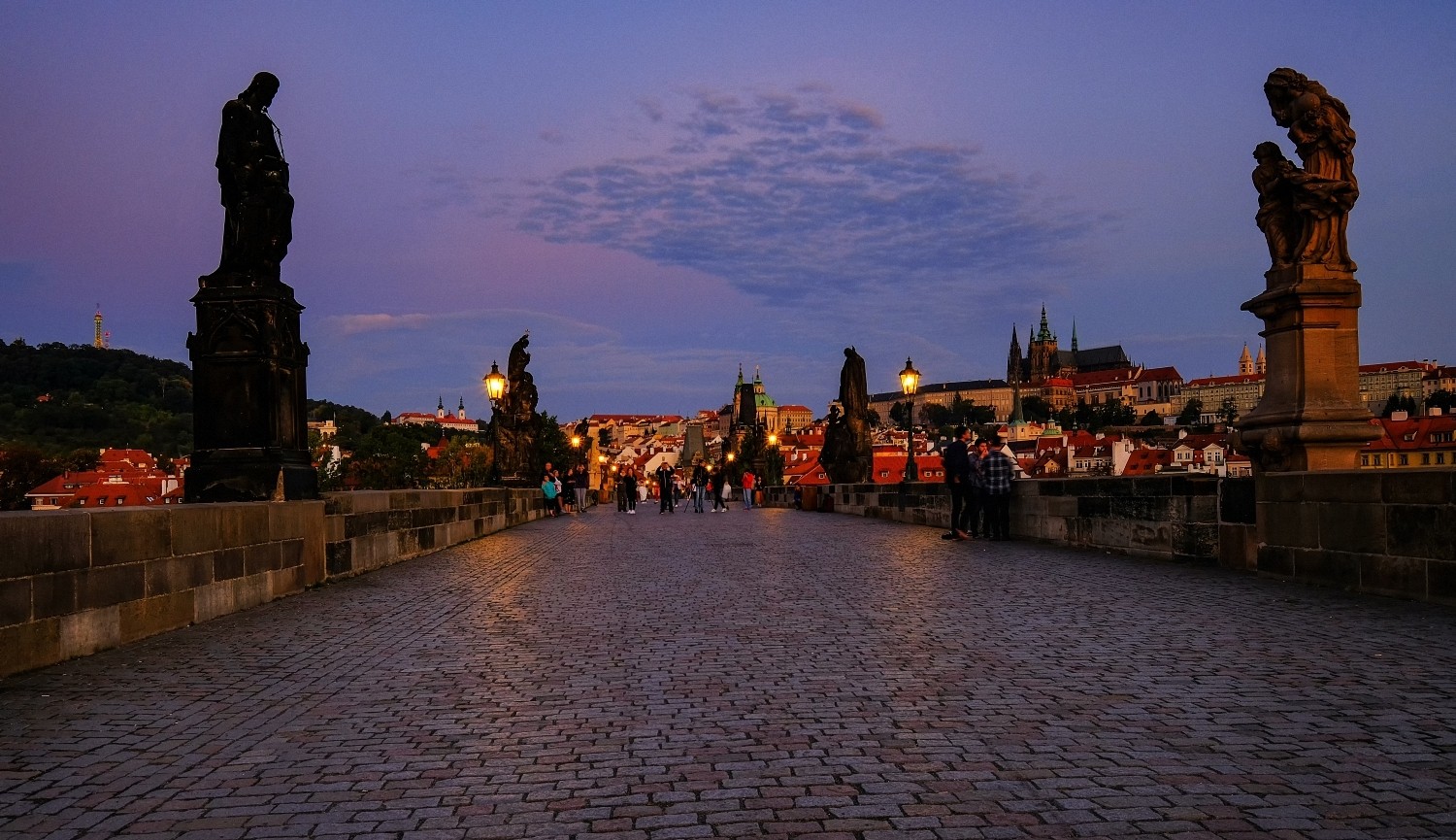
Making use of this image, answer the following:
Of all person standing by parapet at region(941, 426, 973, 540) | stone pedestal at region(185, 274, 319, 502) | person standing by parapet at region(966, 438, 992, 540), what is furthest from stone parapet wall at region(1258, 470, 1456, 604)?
stone pedestal at region(185, 274, 319, 502)

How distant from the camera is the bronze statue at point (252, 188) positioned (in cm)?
1022

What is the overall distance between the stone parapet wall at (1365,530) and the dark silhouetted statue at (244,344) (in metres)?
8.61

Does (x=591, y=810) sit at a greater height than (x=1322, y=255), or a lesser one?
lesser

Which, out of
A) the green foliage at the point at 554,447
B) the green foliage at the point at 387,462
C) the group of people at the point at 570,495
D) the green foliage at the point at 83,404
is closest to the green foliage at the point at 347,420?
the green foliage at the point at 387,462

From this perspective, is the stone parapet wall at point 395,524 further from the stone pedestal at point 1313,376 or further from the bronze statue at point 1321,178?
the bronze statue at point 1321,178

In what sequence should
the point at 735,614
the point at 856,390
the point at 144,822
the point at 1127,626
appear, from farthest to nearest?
1. the point at 856,390
2. the point at 735,614
3. the point at 1127,626
4. the point at 144,822

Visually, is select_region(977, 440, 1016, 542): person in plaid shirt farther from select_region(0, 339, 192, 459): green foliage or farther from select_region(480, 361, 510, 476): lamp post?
select_region(0, 339, 192, 459): green foliage

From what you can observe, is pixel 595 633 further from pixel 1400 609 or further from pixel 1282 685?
pixel 1400 609

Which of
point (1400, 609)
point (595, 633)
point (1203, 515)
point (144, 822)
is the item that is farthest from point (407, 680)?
point (1203, 515)

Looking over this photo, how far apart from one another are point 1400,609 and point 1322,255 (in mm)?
3939

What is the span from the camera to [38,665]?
20.5 ft

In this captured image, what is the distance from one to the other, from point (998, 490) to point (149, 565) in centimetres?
1207

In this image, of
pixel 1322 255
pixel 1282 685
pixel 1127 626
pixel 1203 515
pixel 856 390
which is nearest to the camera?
pixel 1282 685

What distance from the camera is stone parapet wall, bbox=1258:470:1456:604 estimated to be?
7.98 metres
